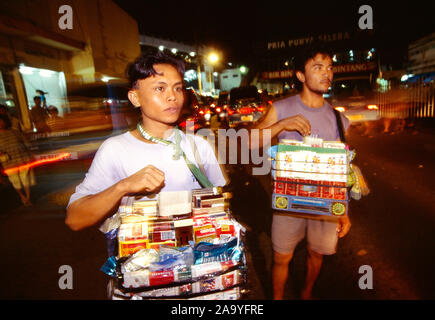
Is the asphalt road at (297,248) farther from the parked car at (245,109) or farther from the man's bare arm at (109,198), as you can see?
the parked car at (245,109)

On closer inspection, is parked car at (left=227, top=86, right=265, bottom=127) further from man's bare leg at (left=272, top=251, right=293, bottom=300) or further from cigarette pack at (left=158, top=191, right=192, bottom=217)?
cigarette pack at (left=158, top=191, right=192, bottom=217)

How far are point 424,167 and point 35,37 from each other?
1765 cm

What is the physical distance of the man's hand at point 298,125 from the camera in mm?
1959

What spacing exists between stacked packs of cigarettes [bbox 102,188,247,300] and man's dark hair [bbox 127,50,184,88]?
34.3 inches

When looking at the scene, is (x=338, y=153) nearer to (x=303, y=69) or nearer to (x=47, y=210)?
(x=303, y=69)

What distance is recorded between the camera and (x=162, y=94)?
5.67ft

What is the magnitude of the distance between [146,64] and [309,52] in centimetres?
150

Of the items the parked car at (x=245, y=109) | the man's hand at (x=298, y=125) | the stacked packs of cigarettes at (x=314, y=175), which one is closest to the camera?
the stacked packs of cigarettes at (x=314, y=175)

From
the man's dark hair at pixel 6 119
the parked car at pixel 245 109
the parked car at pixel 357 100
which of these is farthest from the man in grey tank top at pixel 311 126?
the parked car at pixel 245 109

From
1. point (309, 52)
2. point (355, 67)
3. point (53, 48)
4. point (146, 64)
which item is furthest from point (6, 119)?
point (53, 48)

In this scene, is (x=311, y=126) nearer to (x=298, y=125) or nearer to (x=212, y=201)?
(x=298, y=125)

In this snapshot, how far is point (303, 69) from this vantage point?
2396 millimetres

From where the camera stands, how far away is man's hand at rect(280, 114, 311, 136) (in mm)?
1959

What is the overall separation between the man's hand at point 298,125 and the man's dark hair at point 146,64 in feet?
3.12
